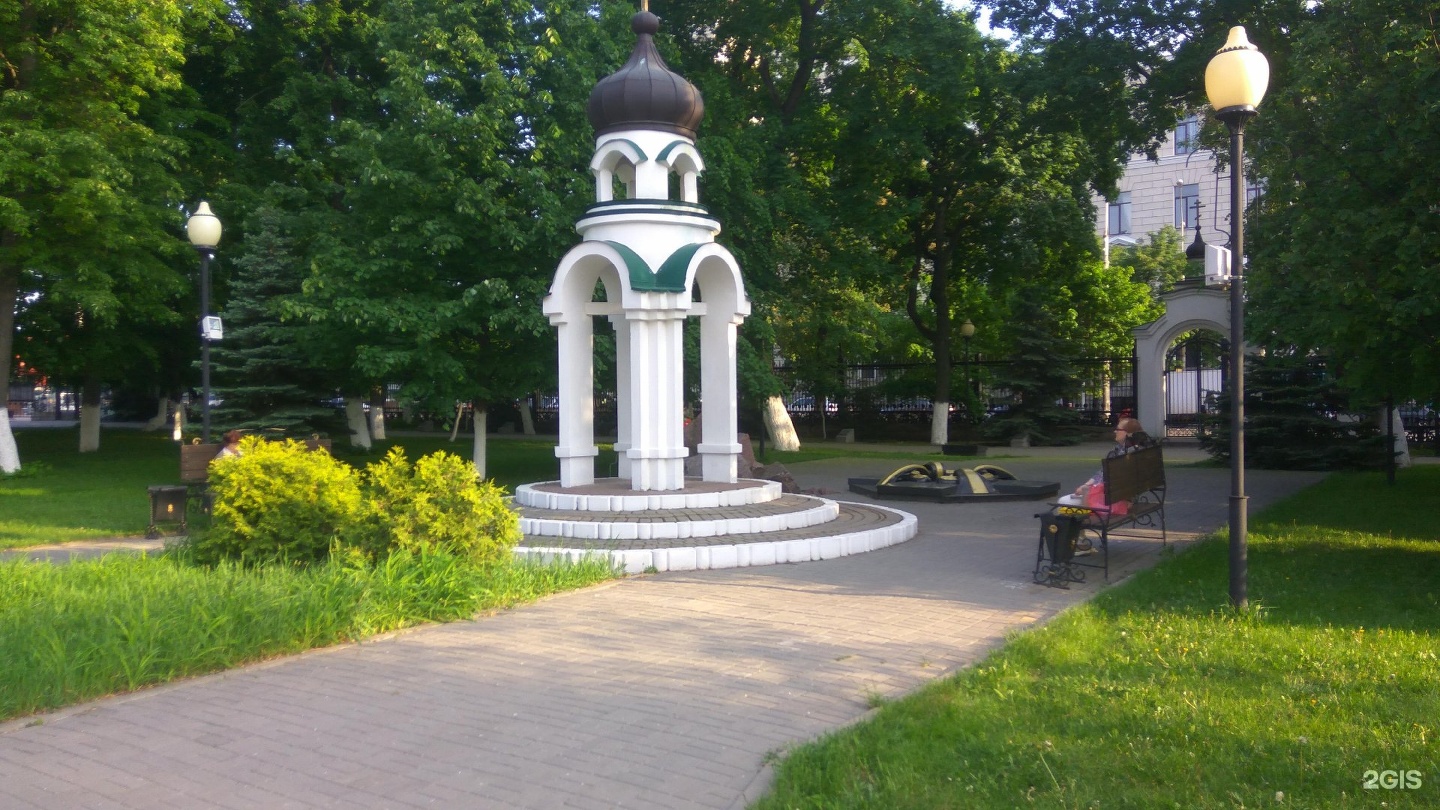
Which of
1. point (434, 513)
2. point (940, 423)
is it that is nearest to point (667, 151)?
point (434, 513)

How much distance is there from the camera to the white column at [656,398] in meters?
12.3

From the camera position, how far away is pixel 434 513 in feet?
28.3

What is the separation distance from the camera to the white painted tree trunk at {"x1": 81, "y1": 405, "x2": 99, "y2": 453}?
27.2 meters

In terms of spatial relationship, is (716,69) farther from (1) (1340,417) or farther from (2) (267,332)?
(1) (1340,417)

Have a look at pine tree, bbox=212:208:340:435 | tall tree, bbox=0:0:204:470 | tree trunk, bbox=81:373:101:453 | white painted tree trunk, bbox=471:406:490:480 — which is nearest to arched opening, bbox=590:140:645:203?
white painted tree trunk, bbox=471:406:490:480

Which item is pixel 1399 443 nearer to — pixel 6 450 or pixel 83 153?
pixel 83 153

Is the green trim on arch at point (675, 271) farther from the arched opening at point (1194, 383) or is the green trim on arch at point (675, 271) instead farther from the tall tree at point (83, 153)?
the arched opening at point (1194, 383)

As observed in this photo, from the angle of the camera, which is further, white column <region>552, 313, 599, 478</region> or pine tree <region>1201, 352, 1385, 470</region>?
pine tree <region>1201, 352, 1385, 470</region>

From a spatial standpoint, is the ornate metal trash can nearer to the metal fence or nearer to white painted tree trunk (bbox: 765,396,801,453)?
white painted tree trunk (bbox: 765,396,801,453)

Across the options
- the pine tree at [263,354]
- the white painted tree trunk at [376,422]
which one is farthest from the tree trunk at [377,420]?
the pine tree at [263,354]

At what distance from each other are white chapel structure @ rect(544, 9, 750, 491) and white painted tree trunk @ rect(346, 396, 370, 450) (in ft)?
46.4

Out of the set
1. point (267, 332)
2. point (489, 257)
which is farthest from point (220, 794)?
point (267, 332)

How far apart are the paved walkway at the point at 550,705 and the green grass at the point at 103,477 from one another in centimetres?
793

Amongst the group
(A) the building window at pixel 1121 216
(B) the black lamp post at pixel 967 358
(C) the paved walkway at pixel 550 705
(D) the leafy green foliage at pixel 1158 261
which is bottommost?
(C) the paved walkway at pixel 550 705
